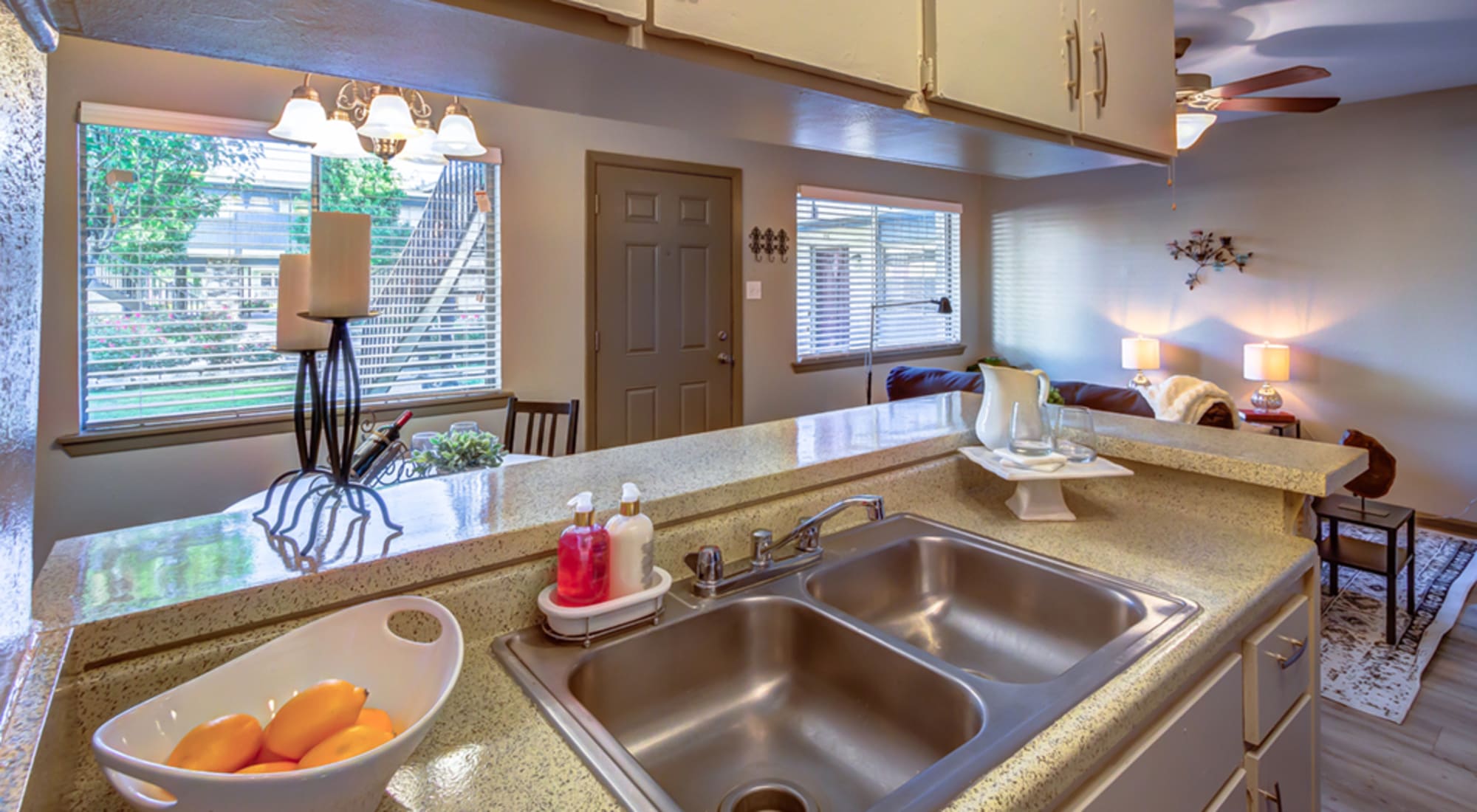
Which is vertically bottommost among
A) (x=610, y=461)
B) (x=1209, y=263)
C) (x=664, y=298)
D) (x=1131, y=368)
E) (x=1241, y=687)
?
(x=1241, y=687)

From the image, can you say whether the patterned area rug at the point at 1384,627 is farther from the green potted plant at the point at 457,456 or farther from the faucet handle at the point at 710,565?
the green potted plant at the point at 457,456

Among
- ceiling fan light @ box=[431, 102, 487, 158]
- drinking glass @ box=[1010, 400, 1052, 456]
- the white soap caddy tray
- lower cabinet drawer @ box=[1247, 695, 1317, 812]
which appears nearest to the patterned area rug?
lower cabinet drawer @ box=[1247, 695, 1317, 812]

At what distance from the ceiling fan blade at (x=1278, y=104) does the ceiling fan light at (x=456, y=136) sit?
3161 mm

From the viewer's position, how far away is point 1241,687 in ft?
3.44

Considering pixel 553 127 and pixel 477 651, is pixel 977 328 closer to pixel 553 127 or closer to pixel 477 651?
pixel 553 127

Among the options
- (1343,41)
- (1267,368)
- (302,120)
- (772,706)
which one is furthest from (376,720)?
(1267,368)

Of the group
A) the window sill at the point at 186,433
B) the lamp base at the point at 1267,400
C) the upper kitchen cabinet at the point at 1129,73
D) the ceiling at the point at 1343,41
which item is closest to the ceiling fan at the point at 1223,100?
the ceiling at the point at 1343,41

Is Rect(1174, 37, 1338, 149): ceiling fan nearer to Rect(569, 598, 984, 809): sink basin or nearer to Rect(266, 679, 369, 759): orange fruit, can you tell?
Rect(569, 598, 984, 809): sink basin

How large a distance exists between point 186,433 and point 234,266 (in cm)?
71

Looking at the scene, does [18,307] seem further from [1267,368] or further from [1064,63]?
[1267,368]

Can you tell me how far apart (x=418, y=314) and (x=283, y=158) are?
2.74 ft

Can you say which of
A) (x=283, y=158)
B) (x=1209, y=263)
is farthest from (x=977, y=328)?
(x=283, y=158)

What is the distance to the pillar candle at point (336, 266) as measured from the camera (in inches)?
47.2

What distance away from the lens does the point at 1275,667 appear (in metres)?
1.11
